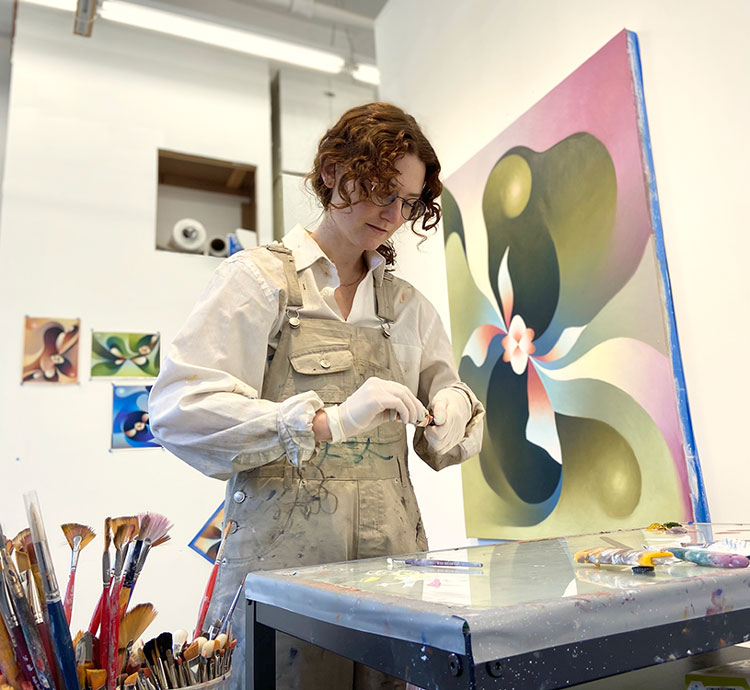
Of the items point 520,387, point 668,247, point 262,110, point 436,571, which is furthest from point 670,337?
point 262,110

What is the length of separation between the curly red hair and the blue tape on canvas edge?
0.54 m

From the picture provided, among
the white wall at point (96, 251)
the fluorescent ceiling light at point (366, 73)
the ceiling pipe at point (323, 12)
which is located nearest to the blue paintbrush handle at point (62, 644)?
the white wall at point (96, 251)

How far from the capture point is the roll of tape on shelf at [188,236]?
10.2ft

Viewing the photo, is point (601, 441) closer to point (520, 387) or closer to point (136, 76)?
point (520, 387)

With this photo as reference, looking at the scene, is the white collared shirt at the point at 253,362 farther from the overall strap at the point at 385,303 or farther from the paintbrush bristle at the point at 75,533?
the paintbrush bristle at the point at 75,533

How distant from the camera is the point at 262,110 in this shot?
339 cm

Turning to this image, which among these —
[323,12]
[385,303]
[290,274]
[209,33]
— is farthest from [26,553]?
[323,12]

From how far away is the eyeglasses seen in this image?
1106mm

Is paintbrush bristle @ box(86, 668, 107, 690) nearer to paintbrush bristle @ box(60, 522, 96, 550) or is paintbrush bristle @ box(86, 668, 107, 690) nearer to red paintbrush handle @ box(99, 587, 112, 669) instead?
red paintbrush handle @ box(99, 587, 112, 669)

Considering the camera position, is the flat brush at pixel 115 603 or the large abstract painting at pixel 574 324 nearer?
the flat brush at pixel 115 603

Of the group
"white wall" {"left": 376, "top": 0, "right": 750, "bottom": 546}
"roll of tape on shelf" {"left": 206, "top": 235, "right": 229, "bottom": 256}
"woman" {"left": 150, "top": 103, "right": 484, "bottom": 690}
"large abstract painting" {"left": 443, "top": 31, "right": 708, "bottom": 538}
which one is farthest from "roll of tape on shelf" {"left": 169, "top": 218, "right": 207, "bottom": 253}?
"woman" {"left": 150, "top": 103, "right": 484, "bottom": 690}

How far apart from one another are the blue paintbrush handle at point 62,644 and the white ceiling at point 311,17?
2882 millimetres

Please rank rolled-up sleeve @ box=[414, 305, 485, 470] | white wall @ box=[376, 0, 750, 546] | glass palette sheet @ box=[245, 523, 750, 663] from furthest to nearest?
white wall @ box=[376, 0, 750, 546] → rolled-up sleeve @ box=[414, 305, 485, 470] → glass palette sheet @ box=[245, 523, 750, 663]

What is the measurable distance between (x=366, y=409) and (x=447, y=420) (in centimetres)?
20
